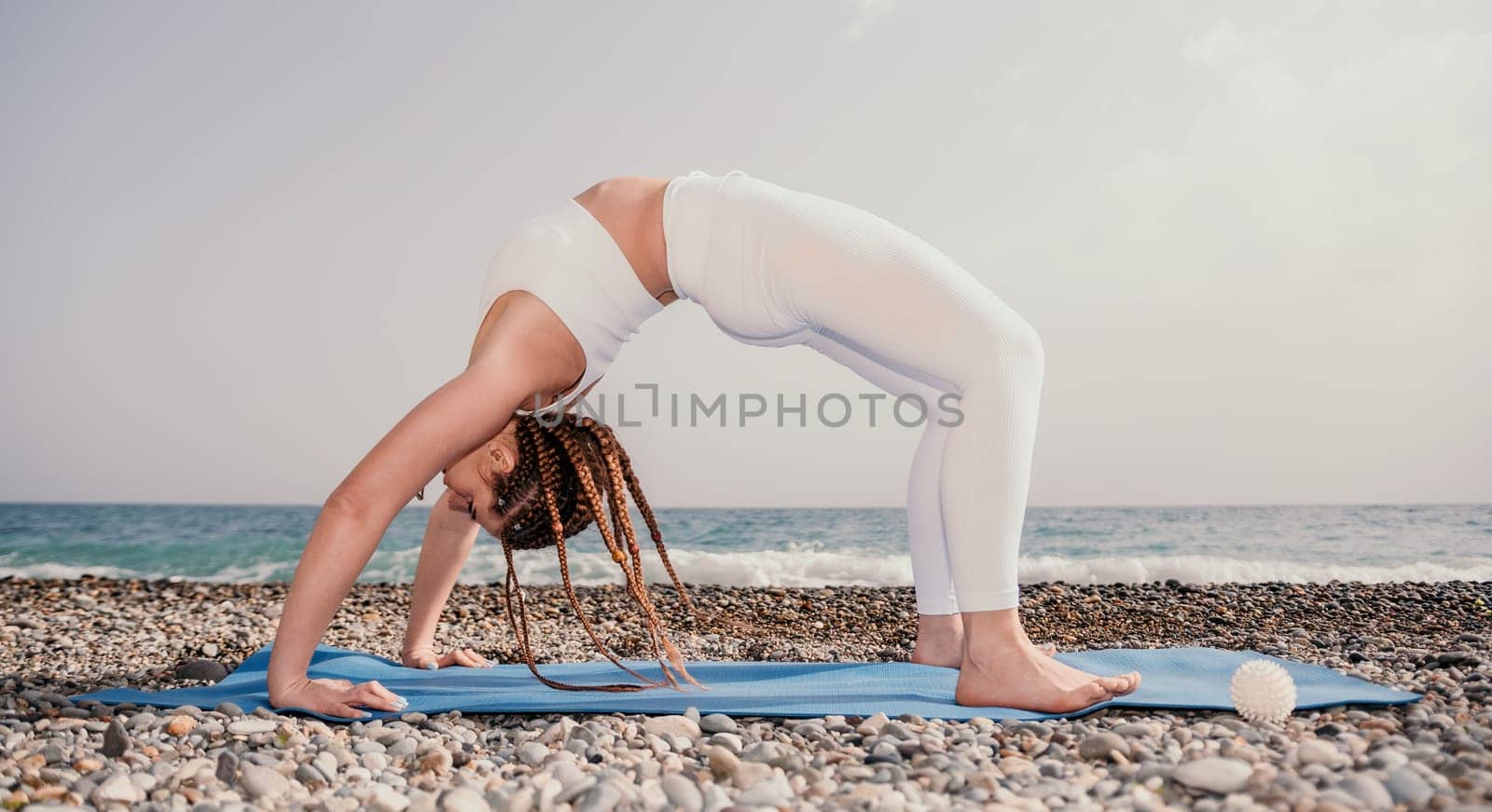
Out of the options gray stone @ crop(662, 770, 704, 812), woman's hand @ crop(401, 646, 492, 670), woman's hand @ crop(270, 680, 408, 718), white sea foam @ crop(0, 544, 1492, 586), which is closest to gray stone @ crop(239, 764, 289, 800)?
woman's hand @ crop(270, 680, 408, 718)

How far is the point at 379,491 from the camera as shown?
2.06m

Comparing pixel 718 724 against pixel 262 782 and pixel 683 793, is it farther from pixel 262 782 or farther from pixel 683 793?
pixel 262 782

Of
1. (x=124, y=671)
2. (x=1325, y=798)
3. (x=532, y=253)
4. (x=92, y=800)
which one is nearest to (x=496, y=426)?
(x=532, y=253)

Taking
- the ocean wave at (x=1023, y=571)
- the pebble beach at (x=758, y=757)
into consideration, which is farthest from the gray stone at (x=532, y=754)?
the ocean wave at (x=1023, y=571)

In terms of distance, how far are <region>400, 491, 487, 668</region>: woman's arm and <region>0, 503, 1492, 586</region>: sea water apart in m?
6.52

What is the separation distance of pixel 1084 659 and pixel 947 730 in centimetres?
105

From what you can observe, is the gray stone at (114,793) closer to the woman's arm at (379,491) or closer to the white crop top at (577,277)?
the woman's arm at (379,491)

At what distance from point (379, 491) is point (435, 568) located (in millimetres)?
813

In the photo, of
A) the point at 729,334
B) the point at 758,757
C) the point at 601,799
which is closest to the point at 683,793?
the point at 601,799

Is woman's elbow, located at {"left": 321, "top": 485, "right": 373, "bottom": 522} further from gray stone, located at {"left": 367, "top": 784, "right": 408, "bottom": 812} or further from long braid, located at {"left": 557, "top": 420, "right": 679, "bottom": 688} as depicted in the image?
gray stone, located at {"left": 367, "top": 784, "right": 408, "bottom": 812}

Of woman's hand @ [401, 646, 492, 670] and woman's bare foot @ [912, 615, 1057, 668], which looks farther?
woman's hand @ [401, 646, 492, 670]

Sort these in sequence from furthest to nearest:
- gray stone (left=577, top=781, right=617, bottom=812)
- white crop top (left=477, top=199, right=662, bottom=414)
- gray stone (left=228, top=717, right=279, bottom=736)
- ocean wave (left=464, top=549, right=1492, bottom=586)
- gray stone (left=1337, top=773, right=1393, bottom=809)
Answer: ocean wave (left=464, top=549, right=1492, bottom=586)
white crop top (left=477, top=199, right=662, bottom=414)
gray stone (left=228, top=717, right=279, bottom=736)
gray stone (left=577, top=781, right=617, bottom=812)
gray stone (left=1337, top=773, right=1393, bottom=809)

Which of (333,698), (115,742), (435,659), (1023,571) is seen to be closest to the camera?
(115,742)

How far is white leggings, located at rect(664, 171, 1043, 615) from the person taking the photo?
210 centimetres
